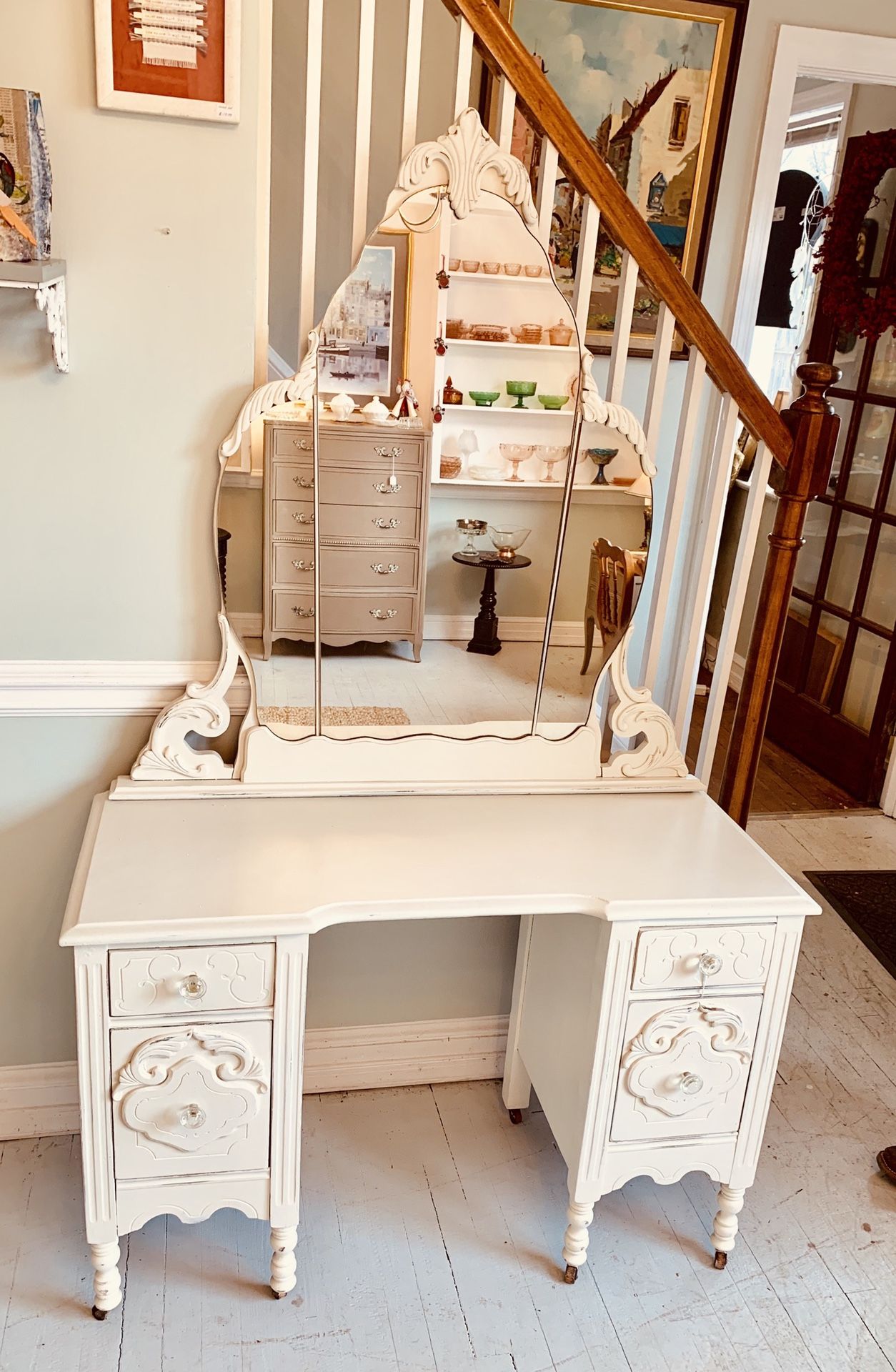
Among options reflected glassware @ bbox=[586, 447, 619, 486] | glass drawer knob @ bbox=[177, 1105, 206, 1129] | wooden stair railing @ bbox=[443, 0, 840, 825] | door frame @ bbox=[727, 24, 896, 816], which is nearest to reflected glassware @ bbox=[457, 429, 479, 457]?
reflected glassware @ bbox=[586, 447, 619, 486]

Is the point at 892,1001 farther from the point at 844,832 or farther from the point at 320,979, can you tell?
the point at 320,979

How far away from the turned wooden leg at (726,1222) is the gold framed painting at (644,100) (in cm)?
200

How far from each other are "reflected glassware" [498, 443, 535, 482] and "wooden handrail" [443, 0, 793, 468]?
36 centimetres

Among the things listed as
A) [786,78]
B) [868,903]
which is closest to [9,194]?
[786,78]

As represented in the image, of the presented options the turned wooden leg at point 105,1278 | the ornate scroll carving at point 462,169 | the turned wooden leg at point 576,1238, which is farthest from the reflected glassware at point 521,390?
the turned wooden leg at point 105,1278

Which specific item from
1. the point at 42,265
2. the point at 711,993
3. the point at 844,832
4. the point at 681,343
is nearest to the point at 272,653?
the point at 42,265

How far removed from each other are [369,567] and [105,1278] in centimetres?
116

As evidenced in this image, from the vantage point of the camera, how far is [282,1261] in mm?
1752

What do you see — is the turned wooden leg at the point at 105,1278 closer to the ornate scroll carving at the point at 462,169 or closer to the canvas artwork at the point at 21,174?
the canvas artwork at the point at 21,174

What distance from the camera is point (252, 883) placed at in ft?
5.30

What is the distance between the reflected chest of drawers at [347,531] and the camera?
68.7 inches

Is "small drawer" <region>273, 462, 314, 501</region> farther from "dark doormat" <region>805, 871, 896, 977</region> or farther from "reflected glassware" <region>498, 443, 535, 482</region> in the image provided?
"dark doormat" <region>805, 871, 896, 977</region>

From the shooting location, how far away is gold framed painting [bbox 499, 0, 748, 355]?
278 cm

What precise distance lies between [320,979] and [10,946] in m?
0.57
